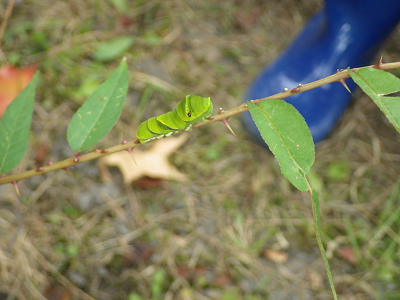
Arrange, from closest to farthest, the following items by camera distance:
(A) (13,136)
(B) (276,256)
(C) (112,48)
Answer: (A) (13,136) → (B) (276,256) → (C) (112,48)

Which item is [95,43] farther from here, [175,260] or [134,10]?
[175,260]

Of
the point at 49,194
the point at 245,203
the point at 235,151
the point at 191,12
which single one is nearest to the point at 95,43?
the point at 191,12

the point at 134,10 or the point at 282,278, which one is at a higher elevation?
the point at 134,10

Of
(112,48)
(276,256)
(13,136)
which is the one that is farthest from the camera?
(112,48)

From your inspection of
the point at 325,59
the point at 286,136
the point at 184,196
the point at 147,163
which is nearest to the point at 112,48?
the point at 147,163

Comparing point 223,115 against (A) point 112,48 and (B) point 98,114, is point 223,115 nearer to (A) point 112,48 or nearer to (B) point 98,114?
(B) point 98,114

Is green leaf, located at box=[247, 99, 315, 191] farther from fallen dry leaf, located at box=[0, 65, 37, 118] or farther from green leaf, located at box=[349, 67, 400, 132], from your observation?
fallen dry leaf, located at box=[0, 65, 37, 118]
